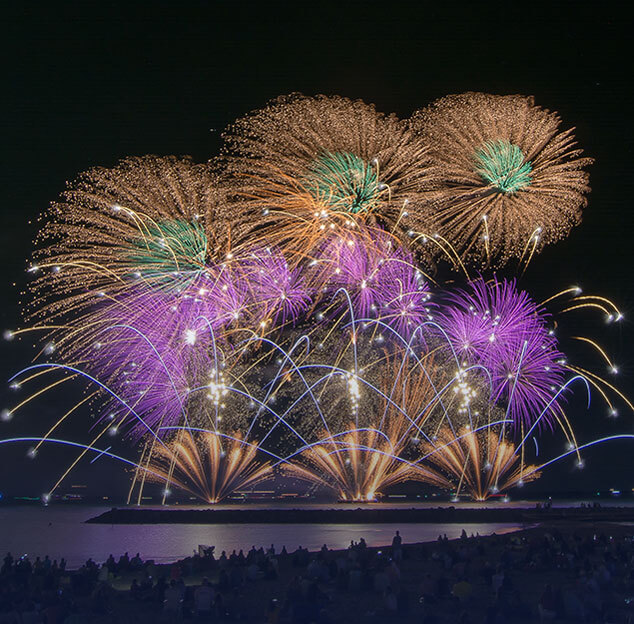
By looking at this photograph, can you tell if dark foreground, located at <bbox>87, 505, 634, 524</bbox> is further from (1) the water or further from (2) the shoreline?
Answer: (1) the water

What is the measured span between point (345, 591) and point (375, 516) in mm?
48777

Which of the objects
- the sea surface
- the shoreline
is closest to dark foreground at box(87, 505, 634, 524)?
the shoreline

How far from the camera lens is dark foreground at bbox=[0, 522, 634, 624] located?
50.6 ft

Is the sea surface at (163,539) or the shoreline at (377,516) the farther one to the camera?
the shoreline at (377,516)

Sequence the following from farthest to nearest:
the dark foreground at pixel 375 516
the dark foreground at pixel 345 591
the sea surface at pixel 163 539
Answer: the dark foreground at pixel 375 516, the sea surface at pixel 163 539, the dark foreground at pixel 345 591

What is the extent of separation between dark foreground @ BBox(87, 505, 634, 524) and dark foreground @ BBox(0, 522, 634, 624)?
3437 centimetres

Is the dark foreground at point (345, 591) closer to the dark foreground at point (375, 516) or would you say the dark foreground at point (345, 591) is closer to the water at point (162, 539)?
the water at point (162, 539)

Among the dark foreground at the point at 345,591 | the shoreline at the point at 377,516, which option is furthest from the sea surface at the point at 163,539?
the dark foreground at the point at 345,591

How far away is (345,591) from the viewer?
18.7 meters

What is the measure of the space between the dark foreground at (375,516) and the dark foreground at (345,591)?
3437cm

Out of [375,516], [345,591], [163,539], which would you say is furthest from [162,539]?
[345,591]

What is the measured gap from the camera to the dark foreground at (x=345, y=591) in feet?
50.6

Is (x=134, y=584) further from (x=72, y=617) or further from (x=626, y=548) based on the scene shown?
(x=626, y=548)

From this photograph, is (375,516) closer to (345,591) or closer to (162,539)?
(162,539)
